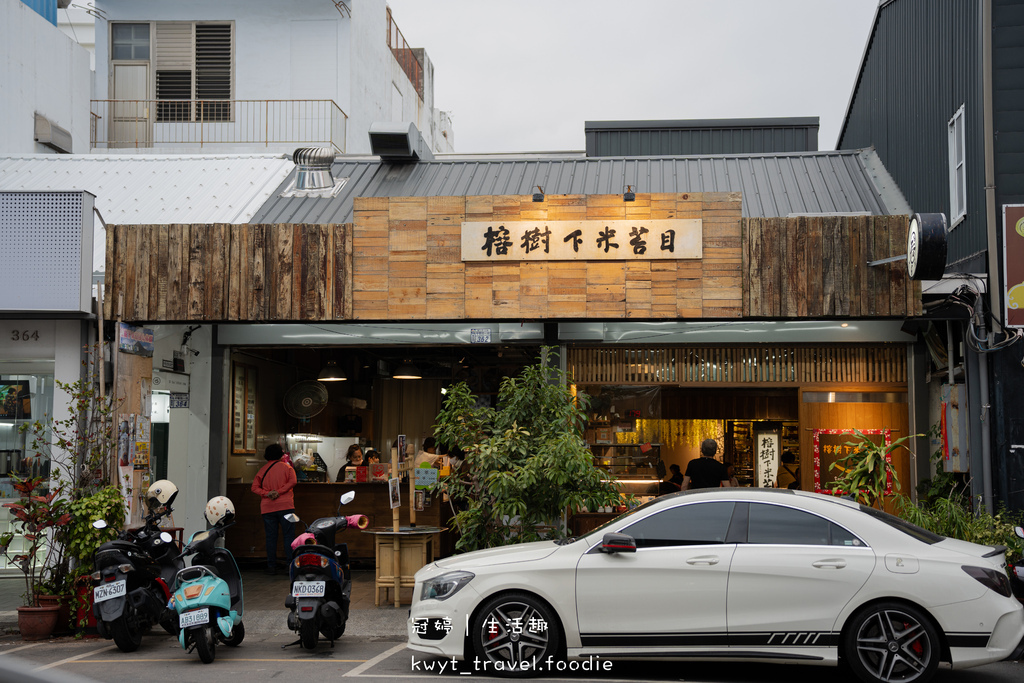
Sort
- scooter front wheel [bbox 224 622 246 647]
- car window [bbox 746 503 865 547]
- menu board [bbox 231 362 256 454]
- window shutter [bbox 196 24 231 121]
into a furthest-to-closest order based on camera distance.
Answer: window shutter [bbox 196 24 231 121]
menu board [bbox 231 362 256 454]
scooter front wheel [bbox 224 622 246 647]
car window [bbox 746 503 865 547]

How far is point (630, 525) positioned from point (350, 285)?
4.46 m

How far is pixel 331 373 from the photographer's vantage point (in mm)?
15000

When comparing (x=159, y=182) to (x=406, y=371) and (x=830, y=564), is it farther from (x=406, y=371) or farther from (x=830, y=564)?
(x=830, y=564)

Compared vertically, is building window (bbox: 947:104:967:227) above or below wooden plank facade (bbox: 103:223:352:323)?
above

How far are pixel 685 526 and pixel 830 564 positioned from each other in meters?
1.01

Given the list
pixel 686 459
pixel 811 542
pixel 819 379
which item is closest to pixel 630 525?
pixel 811 542

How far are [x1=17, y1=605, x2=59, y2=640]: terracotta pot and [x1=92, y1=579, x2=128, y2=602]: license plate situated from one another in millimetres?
1383

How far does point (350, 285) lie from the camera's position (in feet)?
32.6

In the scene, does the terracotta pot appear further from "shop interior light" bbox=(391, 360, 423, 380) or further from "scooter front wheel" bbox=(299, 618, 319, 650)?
"shop interior light" bbox=(391, 360, 423, 380)

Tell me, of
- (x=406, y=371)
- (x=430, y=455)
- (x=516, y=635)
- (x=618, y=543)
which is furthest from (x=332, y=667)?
(x=406, y=371)

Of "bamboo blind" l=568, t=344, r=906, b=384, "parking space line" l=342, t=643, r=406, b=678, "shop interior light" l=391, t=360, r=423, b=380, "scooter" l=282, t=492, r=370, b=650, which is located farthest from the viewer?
"shop interior light" l=391, t=360, r=423, b=380

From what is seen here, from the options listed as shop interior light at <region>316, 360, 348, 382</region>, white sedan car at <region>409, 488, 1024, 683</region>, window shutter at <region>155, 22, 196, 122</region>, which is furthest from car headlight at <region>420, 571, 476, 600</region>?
window shutter at <region>155, 22, 196, 122</region>

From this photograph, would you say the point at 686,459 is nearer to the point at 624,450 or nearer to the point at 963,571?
the point at 624,450

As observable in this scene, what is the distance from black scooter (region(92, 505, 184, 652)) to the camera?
307 inches
